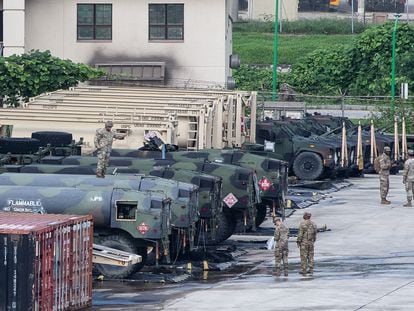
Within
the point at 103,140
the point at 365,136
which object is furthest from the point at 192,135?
the point at 103,140

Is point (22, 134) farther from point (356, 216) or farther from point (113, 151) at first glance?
point (356, 216)

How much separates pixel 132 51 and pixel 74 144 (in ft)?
70.2

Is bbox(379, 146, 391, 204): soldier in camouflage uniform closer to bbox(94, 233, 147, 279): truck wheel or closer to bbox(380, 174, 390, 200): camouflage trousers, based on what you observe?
bbox(380, 174, 390, 200): camouflage trousers

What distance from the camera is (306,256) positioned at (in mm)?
26406

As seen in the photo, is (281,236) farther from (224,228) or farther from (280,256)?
(224,228)

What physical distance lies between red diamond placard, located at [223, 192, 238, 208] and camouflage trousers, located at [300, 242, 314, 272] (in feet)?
13.3

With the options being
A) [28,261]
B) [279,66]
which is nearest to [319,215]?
[28,261]

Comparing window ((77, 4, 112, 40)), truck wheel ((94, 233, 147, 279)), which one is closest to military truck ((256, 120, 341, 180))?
window ((77, 4, 112, 40))

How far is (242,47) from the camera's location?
3445 inches

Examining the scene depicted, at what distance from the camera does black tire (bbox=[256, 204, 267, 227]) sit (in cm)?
3334

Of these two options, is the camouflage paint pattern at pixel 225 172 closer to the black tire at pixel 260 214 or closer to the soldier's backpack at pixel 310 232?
the black tire at pixel 260 214

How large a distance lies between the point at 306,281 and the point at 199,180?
386 cm

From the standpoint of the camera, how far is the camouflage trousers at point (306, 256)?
26.4m

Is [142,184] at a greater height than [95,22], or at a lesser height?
lesser
